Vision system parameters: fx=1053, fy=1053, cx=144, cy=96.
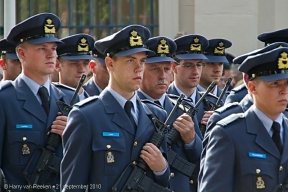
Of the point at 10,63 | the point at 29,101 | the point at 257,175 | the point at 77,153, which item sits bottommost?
the point at 257,175

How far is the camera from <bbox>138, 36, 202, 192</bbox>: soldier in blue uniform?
351 inches

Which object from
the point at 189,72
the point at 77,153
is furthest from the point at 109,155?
the point at 189,72

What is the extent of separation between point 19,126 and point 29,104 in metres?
0.22

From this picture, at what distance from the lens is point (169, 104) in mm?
9297

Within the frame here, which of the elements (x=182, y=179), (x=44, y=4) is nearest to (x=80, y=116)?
(x=182, y=179)

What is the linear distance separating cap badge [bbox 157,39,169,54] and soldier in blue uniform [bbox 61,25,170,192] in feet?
5.34

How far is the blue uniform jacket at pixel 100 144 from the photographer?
7215 millimetres

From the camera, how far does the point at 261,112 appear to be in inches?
278

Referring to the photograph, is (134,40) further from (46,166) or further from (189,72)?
(189,72)

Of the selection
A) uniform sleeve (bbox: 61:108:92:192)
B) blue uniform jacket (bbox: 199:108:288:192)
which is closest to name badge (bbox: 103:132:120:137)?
uniform sleeve (bbox: 61:108:92:192)

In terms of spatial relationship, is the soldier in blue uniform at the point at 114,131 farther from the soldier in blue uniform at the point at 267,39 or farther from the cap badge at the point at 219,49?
the cap badge at the point at 219,49

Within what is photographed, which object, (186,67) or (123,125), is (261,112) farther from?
(186,67)

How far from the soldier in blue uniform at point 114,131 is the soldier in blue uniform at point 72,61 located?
2.38 m

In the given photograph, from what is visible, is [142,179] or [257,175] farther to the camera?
[142,179]
